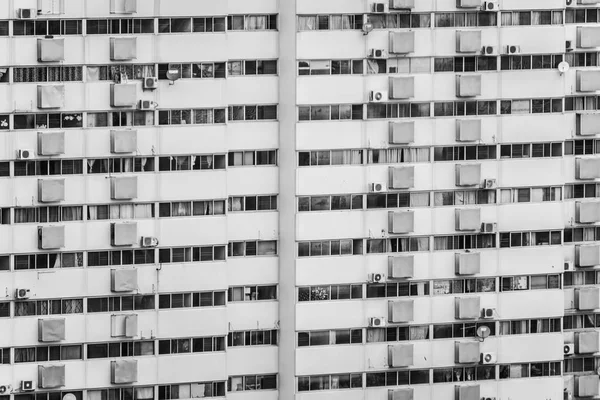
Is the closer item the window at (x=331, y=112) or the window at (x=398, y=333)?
the window at (x=331, y=112)

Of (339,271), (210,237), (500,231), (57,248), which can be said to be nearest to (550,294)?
(500,231)

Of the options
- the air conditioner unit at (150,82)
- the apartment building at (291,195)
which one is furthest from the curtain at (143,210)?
the air conditioner unit at (150,82)

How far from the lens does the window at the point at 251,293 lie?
5950 centimetres

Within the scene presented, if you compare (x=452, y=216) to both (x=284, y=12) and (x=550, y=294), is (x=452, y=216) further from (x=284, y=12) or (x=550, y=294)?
(x=284, y=12)

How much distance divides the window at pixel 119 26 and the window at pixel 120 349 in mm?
8567

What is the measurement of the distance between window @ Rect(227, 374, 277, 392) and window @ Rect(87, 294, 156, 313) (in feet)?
11.4

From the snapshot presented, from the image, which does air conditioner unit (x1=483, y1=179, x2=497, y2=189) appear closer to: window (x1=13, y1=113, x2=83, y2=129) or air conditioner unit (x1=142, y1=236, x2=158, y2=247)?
air conditioner unit (x1=142, y1=236, x2=158, y2=247)

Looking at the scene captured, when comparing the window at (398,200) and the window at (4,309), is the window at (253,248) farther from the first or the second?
the window at (4,309)

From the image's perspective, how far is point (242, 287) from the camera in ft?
196

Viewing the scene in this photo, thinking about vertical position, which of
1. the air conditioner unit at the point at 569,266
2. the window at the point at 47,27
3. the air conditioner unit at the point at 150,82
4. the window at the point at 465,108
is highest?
the window at the point at 47,27

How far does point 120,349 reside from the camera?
5819 cm

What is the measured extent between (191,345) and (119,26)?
29.9ft

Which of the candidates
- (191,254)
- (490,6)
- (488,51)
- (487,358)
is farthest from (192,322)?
(490,6)

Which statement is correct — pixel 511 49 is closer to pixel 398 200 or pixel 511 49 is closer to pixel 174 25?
pixel 398 200
